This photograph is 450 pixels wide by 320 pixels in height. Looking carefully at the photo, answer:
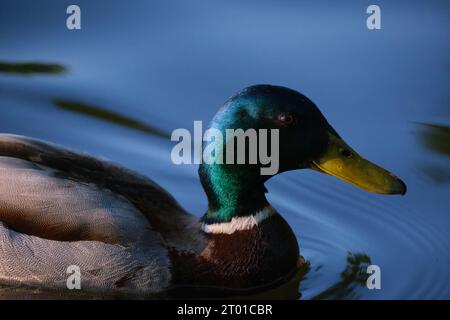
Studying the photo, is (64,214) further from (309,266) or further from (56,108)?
(56,108)

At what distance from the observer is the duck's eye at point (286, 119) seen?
5926 millimetres

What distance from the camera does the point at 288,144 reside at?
6.01m

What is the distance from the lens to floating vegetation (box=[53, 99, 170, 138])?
7.93 m

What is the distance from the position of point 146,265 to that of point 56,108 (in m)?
2.55

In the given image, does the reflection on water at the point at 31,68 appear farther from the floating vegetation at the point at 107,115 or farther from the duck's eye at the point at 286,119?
the duck's eye at the point at 286,119

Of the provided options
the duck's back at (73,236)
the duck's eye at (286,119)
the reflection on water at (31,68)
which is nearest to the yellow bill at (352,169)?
the duck's eye at (286,119)

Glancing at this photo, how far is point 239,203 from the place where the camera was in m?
6.09

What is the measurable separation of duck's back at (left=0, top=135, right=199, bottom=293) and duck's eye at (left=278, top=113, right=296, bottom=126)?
87 centimetres

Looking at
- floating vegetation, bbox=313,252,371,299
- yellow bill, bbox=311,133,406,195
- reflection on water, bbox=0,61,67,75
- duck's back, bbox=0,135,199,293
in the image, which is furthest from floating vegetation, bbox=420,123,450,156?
reflection on water, bbox=0,61,67,75

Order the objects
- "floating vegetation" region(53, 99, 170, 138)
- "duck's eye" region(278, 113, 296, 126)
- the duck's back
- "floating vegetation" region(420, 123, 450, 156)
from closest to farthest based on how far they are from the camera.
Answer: the duck's back, "duck's eye" region(278, 113, 296, 126), "floating vegetation" region(420, 123, 450, 156), "floating vegetation" region(53, 99, 170, 138)

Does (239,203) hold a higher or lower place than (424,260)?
higher

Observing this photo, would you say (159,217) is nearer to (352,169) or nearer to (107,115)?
(352,169)

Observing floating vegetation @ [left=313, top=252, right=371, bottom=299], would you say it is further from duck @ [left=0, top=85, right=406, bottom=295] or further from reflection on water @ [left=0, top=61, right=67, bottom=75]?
reflection on water @ [left=0, top=61, right=67, bottom=75]
